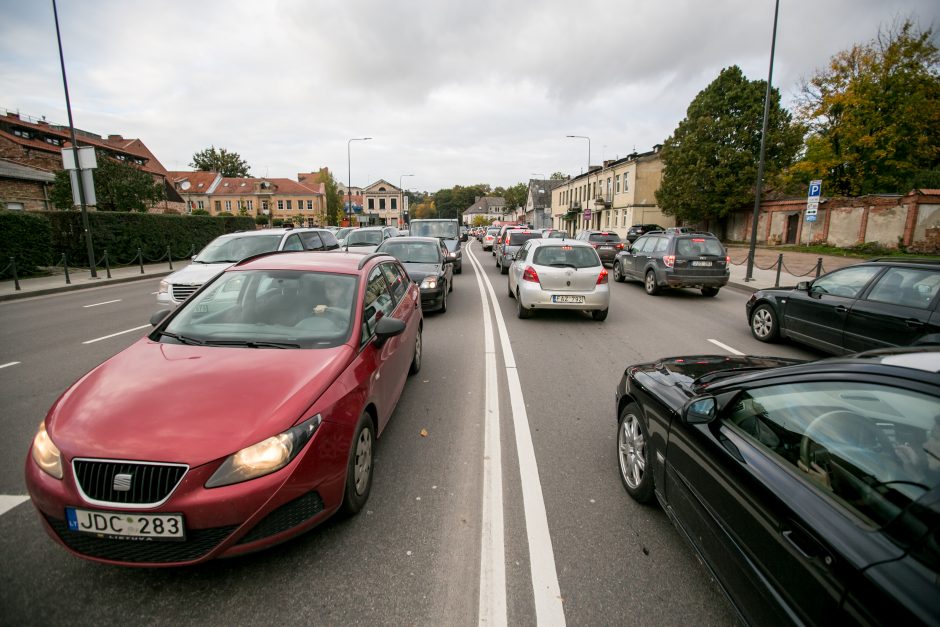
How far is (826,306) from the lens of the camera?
658 centimetres

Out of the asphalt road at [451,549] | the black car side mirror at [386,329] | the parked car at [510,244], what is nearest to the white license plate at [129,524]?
the asphalt road at [451,549]

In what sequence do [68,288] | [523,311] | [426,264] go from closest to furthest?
[523,311]
[426,264]
[68,288]

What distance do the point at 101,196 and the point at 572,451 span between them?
40.6 metres

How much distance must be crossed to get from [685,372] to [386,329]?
2199mm

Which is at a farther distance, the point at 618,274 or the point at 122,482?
the point at 618,274

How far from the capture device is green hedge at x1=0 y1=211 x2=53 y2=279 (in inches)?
623

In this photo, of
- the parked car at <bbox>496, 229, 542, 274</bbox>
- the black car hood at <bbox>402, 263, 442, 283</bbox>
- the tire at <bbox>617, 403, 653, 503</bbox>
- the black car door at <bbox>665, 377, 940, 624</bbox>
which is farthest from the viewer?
the parked car at <bbox>496, 229, 542, 274</bbox>

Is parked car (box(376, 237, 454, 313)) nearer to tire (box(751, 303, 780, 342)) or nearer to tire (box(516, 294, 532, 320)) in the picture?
tire (box(516, 294, 532, 320))

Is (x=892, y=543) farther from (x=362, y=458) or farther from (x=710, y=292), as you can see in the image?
(x=710, y=292)

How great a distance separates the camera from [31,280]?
52.6 ft

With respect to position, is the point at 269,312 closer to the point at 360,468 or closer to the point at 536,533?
the point at 360,468

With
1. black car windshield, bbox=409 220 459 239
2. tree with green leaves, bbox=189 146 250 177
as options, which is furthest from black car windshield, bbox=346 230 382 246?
tree with green leaves, bbox=189 146 250 177

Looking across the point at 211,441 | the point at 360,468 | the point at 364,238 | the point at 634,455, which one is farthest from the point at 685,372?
the point at 364,238

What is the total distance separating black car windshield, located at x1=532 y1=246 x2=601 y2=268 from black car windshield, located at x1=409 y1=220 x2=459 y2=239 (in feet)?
33.7
